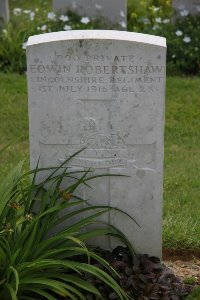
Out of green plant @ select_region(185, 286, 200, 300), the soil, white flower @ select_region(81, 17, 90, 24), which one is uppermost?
white flower @ select_region(81, 17, 90, 24)

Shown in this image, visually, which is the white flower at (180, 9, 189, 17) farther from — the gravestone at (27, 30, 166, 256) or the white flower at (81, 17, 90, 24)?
the gravestone at (27, 30, 166, 256)

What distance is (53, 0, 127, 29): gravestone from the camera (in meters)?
9.42

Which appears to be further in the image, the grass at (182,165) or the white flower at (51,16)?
the white flower at (51,16)

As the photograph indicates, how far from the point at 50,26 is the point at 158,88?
531cm

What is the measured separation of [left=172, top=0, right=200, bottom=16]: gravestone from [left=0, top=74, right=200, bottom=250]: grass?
1345 millimetres

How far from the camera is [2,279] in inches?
157

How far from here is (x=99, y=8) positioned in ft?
31.3

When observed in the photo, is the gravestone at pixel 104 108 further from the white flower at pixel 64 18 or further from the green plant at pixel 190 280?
the white flower at pixel 64 18

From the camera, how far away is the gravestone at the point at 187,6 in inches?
377

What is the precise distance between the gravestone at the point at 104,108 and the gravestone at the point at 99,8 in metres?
5.09

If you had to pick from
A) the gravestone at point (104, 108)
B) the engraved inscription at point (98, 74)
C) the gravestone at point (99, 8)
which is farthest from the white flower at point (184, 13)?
the engraved inscription at point (98, 74)

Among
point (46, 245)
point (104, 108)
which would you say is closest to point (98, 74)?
point (104, 108)

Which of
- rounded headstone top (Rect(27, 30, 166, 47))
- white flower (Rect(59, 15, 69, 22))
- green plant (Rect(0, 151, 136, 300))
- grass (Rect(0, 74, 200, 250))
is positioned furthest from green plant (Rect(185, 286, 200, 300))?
white flower (Rect(59, 15, 69, 22))

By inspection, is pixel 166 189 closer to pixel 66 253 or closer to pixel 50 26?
pixel 66 253
